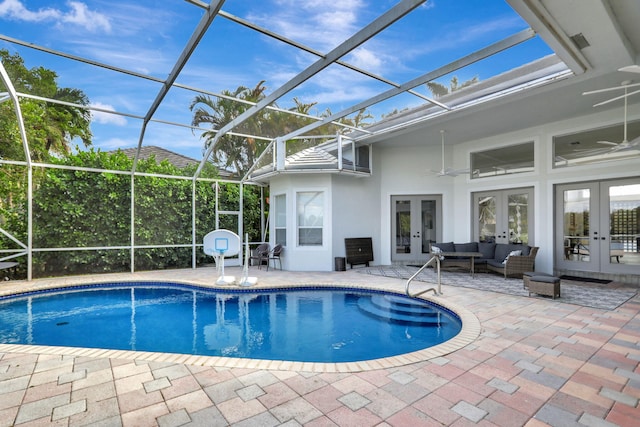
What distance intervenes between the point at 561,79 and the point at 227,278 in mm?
7501

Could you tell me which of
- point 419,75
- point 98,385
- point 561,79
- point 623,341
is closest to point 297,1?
point 419,75

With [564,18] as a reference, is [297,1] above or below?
above

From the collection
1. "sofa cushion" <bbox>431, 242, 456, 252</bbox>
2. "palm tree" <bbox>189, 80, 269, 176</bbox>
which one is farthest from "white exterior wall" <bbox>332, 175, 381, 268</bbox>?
"palm tree" <bbox>189, 80, 269, 176</bbox>

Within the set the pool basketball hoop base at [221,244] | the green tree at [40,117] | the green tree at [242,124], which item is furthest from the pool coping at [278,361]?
the green tree at [242,124]

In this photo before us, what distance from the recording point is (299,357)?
12.8 feet

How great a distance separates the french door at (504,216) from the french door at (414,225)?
3.71 ft

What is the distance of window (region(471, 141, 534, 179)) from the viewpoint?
28.4ft

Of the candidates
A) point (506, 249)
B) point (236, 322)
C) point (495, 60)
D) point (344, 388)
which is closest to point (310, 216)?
point (236, 322)

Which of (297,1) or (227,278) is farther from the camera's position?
(227,278)

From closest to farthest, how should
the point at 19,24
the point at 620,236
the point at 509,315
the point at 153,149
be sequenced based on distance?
the point at 509,315, the point at 620,236, the point at 19,24, the point at 153,149

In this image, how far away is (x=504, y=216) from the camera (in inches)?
357

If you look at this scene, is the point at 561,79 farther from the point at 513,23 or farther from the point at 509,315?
the point at 509,315

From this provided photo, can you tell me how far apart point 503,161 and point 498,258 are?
2.74 m

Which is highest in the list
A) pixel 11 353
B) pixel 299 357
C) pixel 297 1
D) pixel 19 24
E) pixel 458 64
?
pixel 19 24
